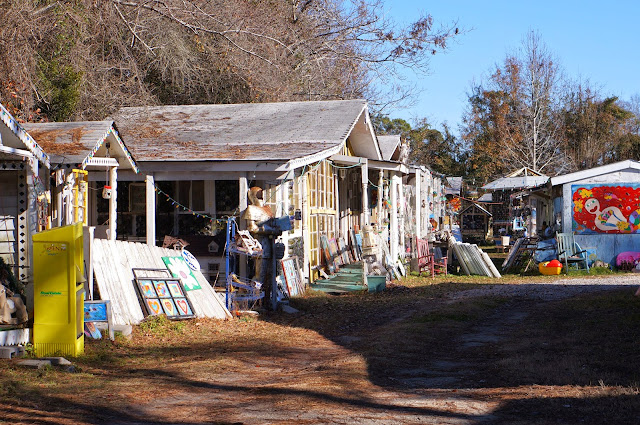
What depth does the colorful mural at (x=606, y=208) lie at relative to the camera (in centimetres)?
2144

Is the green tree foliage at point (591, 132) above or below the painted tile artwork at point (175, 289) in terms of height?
above

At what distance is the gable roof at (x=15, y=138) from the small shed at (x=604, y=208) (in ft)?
52.8

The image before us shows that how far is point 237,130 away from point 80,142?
6.11m

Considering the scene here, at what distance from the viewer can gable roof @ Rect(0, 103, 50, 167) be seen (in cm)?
927

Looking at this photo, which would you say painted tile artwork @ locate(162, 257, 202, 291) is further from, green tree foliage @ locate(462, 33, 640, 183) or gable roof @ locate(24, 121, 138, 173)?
green tree foliage @ locate(462, 33, 640, 183)

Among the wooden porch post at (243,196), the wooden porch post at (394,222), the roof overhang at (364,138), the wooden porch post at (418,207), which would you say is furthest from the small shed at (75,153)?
the wooden porch post at (418,207)

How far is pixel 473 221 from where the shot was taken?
46.1 meters

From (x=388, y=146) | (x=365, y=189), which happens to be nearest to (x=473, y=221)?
(x=388, y=146)

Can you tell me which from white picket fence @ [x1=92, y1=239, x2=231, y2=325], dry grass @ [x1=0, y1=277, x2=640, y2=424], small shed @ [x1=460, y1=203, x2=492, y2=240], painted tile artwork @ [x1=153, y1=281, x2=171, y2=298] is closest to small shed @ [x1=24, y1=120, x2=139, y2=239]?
white picket fence @ [x1=92, y1=239, x2=231, y2=325]

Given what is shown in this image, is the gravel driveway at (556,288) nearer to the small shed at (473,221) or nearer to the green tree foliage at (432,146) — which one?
the small shed at (473,221)

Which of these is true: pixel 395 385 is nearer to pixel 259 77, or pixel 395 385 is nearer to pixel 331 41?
pixel 259 77

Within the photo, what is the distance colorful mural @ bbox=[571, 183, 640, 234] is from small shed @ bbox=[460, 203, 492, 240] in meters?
22.2

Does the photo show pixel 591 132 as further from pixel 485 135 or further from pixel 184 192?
pixel 184 192

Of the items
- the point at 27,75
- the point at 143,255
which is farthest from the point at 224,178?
the point at 27,75
